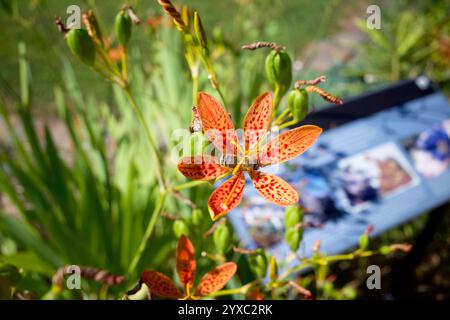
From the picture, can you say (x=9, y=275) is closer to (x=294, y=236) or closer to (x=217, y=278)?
(x=217, y=278)

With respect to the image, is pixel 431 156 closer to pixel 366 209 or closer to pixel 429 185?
pixel 429 185

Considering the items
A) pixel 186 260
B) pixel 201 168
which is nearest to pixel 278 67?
pixel 201 168

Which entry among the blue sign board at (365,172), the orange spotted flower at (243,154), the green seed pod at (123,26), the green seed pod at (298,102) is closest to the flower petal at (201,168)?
the orange spotted flower at (243,154)

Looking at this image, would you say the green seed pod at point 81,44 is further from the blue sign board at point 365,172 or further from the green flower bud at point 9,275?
the blue sign board at point 365,172

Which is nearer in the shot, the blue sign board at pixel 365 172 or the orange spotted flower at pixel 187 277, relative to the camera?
the orange spotted flower at pixel 187 277

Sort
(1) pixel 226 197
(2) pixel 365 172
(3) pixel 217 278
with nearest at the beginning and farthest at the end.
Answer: (1) pixel 226 197 < (3) pixel 217 278 < (2) pixel 365 172

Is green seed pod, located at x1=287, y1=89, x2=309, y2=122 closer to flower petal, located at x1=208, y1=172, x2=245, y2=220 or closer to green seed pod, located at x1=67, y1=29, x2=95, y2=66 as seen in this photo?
flower petal, located at x1=208, y1=172, x2=245, y2=220

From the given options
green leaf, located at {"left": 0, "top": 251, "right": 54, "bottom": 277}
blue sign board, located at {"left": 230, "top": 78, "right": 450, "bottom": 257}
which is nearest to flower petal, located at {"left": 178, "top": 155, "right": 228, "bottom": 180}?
blue sign board, located at {"left": 230, "top": 78, "right": 450, "bottom": 257}

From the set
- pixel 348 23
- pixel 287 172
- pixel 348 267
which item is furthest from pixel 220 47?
pixel 348 23
